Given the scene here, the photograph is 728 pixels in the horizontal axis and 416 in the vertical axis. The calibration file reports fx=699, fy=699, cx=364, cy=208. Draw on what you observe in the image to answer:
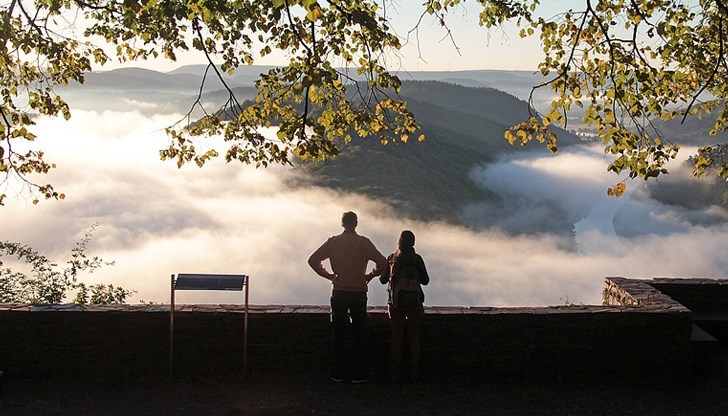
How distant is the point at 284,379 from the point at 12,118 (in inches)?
191

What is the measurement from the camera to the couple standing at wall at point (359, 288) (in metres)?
6.73

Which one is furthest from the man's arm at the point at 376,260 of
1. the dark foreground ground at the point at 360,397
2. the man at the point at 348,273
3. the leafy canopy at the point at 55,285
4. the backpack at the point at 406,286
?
the leafy canopy at the point at 55,285

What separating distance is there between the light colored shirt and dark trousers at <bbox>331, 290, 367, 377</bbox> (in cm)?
9

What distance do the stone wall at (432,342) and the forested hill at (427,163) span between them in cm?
A: 10478

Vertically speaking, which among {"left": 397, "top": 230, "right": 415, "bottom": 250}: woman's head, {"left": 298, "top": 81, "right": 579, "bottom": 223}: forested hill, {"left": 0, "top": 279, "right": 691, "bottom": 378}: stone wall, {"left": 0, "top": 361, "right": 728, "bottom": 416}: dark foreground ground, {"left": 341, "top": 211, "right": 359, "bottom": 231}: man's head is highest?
{"left": 298, "top": 81, "right": 579, "bottom": 223}: forested hill

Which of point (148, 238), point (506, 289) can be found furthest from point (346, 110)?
point (148, 238)

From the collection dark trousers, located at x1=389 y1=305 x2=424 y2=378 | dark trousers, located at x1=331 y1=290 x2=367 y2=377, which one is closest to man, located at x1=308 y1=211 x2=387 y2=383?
dark trousers, located at x1=331 y1=290 x2=367 y2=377

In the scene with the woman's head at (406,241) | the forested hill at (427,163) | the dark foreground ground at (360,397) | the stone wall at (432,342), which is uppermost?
the forested hill at (427,163)

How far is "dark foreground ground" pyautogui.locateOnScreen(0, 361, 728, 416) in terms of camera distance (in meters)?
6.32

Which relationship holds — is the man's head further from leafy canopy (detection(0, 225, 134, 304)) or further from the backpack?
leafy canopy (detection(0, 225, 134, 304))

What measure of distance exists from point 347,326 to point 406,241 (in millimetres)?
1082

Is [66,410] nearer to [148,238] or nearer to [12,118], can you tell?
[12,118]

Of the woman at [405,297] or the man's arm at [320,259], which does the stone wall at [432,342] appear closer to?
the woman at [405,297]

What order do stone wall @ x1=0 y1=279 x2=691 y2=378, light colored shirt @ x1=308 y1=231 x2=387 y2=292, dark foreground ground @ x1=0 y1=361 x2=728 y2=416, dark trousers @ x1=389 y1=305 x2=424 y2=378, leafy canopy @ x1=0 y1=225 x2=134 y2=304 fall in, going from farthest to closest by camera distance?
leafy canopy @ x1=0 y1=225 x2=134 y2=304
stone wall @ x1=0 y1=279 x2=691 y2=378
dark trousers @ x1=389 y1=305 x2=424 y2=378
light colored shirt @ x1=308 y1=231 x2=387 y2=292
dark foreground ground @ x1=0 y1=361 x2=728 y2=416
